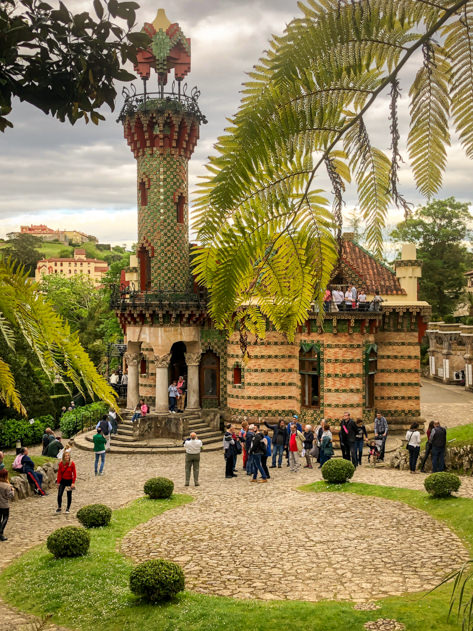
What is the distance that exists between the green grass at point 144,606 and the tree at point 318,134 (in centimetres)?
642

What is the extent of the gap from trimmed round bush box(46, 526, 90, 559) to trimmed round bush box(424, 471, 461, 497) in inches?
281

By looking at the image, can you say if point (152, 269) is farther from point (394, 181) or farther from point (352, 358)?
point (394, 181)

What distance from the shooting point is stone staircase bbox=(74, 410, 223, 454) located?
72.3 ft

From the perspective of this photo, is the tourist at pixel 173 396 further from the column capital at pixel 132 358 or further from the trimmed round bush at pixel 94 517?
the trimmed round bush at pixel 94 517

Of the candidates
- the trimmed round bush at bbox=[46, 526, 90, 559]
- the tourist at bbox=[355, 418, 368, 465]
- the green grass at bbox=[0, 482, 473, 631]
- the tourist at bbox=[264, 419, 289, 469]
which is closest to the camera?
the green grass at bbox=[0, 482, 473, 631]

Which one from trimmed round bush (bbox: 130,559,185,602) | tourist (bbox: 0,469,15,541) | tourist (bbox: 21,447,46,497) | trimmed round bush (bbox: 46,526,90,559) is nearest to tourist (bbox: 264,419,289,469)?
tourist (bbox: 21,447,46,497)

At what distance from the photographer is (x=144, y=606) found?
333 inches

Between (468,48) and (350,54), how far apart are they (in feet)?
1.34

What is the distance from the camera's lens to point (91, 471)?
19.0 meters

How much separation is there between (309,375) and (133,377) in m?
7.60

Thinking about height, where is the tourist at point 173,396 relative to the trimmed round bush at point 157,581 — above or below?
above

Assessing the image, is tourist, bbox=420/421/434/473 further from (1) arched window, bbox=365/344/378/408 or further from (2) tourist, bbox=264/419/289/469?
(1) arched window, bbox=365/344/378/408

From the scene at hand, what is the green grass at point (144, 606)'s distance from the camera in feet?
25.0

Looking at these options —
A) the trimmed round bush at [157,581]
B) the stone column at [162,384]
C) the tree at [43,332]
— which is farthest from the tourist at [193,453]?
the tree at [43,332]
